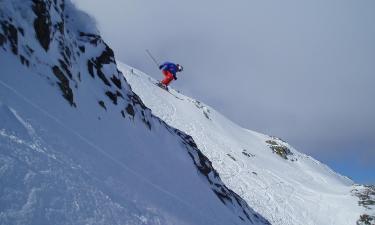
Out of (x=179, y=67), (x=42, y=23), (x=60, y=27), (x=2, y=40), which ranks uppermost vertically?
(x=179, y=67)

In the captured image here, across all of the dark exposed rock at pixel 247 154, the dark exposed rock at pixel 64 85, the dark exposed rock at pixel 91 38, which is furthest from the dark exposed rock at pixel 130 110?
the dark exposed rock at pixel 247 154

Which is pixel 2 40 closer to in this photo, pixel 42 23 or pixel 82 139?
pixel 42 23

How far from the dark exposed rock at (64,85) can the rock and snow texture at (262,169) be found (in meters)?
22.3

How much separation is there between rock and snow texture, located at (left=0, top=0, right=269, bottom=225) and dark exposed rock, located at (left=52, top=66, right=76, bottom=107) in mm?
44

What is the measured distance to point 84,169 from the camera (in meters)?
8.74

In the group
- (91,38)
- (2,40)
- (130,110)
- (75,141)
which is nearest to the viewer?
(2,40)

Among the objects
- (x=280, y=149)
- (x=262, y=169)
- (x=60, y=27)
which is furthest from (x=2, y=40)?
(x=280, y=149)

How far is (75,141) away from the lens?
9.78 m

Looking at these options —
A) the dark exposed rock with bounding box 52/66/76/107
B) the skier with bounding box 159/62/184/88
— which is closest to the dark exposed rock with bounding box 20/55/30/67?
the dark exposed rock with bounding box 52/66/76/107

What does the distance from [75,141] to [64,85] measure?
2.52m

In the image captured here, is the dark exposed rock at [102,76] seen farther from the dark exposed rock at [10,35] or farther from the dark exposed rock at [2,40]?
the dark exposed rock at [2,40]

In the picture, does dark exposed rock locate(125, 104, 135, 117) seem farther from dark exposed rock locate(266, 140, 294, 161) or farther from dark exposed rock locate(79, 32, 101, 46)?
dark exposed rock locate(266, 140, 294, 161)

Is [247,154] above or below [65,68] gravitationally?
above

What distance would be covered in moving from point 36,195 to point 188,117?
43.4m
